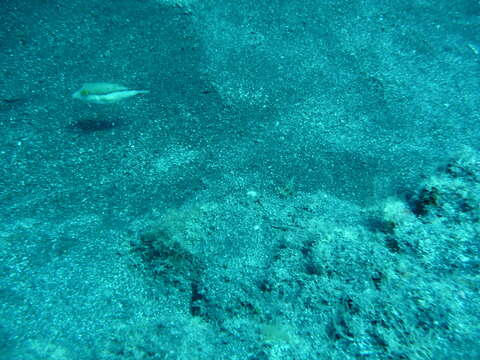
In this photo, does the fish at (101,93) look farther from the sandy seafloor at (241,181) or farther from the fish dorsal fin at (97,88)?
the sandy seafloor at (241,181)

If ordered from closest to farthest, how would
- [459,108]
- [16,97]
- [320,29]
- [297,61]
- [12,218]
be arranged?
[12,218]
[16,97]
[459,108]
[297,61]
[320,29]

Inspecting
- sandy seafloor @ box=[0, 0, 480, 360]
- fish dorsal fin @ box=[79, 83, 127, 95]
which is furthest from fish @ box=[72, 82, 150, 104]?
sandy seafloor @ box=[0, 0, 480, 360]

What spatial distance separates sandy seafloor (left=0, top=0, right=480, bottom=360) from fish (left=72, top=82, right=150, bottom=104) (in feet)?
0.39

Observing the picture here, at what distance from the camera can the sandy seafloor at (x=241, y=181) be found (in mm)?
2152

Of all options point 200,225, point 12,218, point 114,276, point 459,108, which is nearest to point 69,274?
point 114,276

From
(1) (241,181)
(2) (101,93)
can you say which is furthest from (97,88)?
(1) (241,181)

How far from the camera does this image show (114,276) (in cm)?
240

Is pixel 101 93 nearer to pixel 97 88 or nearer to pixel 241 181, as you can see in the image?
pixel 97 88

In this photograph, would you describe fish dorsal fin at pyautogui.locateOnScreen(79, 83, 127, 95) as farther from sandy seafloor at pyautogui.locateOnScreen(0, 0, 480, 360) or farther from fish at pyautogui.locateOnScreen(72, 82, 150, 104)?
sandy seafloor at pyautogui.locateOnScreen(0, 0, 480, 360)

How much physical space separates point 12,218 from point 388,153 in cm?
417

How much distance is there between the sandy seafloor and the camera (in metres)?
2.15

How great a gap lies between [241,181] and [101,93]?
207 centimetres

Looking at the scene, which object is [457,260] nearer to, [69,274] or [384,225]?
[384,225]

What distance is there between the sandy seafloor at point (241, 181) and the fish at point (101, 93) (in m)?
0.12
